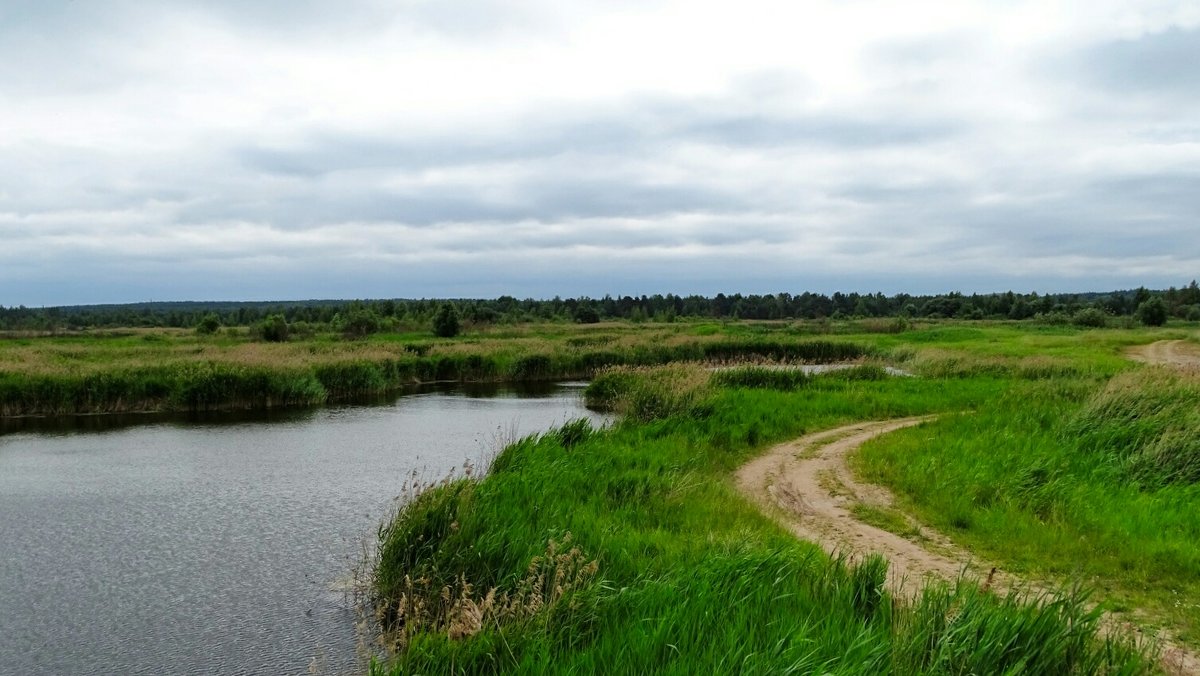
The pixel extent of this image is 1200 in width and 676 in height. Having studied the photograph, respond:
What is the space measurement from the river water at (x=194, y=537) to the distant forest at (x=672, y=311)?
45842 mm

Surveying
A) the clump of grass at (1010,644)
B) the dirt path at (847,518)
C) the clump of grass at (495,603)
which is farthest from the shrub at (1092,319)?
the clump of grass at (495,603)

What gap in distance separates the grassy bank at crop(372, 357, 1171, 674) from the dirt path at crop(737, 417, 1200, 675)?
496mm

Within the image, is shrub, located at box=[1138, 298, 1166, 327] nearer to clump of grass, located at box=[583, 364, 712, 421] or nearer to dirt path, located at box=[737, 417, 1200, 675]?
clump of grass, located at box=[583, 364, 712, 421]

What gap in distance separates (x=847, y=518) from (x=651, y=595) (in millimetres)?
4367

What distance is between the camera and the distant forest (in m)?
72.5

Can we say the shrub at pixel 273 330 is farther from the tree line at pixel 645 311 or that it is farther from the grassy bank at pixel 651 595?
the grassy bank at pixel 651 595

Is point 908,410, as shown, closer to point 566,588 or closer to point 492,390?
point 566,588

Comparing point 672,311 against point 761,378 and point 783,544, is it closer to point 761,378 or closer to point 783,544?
point 761,378

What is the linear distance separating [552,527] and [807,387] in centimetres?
1586

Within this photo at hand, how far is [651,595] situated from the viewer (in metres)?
5.70

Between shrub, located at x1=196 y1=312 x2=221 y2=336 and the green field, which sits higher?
shrub, located at x1=196 y1=312 x2=221 y2=336

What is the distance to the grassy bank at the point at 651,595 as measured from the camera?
14.8 ft

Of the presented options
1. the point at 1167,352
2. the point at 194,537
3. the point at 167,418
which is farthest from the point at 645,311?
the point at 194,537

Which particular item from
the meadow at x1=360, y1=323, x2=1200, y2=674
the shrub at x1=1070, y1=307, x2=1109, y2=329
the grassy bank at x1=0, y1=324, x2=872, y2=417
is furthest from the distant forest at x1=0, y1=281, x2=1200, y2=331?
the meadow at x1=360, y1=323, x2=1200, y2=674
